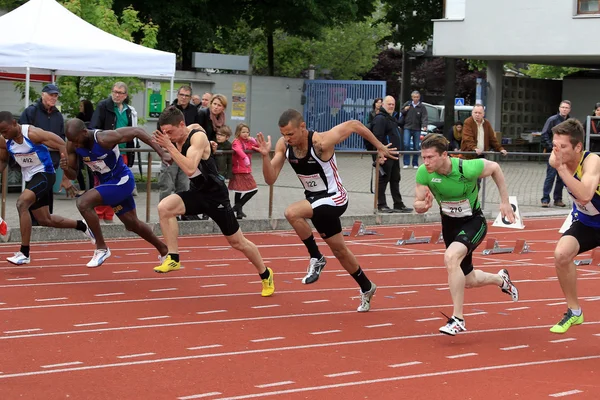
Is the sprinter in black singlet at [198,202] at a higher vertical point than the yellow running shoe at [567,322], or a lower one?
higher

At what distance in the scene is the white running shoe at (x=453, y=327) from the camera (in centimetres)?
829

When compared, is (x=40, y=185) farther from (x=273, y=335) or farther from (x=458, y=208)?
(x=458, y=208)

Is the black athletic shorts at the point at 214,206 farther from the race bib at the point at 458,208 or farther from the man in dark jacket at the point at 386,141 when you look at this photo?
the man in dark jacket at the point at 386,141

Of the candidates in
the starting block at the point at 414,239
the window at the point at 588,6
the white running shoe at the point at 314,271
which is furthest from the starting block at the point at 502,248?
the window at the point at 588,6

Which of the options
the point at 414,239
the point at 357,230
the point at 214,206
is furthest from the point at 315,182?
the point at 357,230

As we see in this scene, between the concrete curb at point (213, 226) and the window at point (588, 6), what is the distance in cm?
1345

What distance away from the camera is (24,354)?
7.63m

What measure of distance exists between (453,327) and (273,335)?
1408mm

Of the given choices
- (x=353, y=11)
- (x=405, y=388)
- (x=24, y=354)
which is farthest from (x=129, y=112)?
(x=353, y=11)

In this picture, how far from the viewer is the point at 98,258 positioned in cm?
1170

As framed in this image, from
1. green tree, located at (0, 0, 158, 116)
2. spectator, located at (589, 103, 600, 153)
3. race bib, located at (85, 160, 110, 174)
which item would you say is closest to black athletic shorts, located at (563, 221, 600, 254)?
race bib, located at (85, 160, 110, 174)

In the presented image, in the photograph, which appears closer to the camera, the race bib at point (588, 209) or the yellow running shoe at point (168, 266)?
the race bib at point (588, 209)

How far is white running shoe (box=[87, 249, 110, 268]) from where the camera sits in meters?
11.6

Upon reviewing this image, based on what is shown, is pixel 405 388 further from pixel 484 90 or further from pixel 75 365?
pixel 484 90
